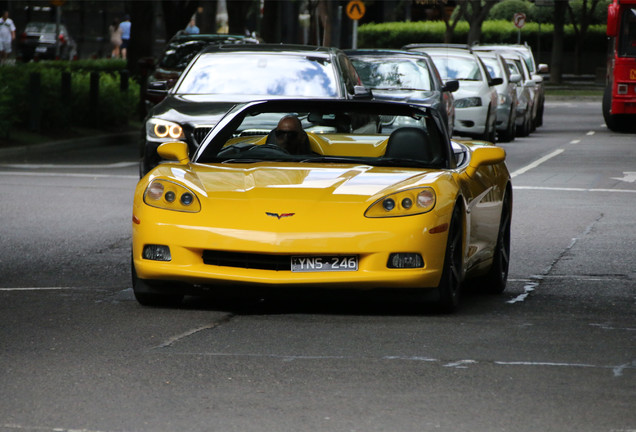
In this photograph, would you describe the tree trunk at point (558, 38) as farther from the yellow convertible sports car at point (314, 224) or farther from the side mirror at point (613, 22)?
the yellow convertible sports car at point (314, 224)

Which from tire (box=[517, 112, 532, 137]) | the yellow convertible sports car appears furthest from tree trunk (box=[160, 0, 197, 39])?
the yellow convertible sports car

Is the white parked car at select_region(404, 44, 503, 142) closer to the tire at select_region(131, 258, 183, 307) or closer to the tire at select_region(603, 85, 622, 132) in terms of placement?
the tire at select_region(603, 85, 622, 132)

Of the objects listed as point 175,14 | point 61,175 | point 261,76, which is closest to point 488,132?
point 61,175

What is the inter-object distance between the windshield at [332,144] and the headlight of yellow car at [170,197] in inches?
29.5

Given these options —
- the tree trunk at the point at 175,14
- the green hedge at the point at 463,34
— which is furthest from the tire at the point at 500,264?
the green hedge at the point at 463,34

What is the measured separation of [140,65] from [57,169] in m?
11.6

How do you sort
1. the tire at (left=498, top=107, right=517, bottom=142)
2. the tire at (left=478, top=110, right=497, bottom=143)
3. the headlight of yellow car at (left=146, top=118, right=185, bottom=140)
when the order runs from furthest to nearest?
the tire at (left=498, top=107, right=517, bottom=142)
the tire at (left=478, top=110, right=497, bottom=143)
the headlight of yellow car at (left=146, top=118, right=185, bottom=140)

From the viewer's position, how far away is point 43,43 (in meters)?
60.8

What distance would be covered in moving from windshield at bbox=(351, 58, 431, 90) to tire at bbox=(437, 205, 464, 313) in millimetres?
12690

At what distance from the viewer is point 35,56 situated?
5859 centimetres

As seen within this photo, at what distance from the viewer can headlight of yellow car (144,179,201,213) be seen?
7.63m

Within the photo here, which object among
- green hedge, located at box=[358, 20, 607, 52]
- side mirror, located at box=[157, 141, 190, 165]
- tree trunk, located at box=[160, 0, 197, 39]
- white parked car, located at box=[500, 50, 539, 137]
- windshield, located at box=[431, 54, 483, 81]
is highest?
side mirror, located at box=[157, 141, 190, 165]

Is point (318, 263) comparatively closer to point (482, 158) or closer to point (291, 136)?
point (482, 158)

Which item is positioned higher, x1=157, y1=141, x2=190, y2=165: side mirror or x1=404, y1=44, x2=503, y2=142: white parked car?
x1=157, y1=141, x2=190, y2=165: side mirror
